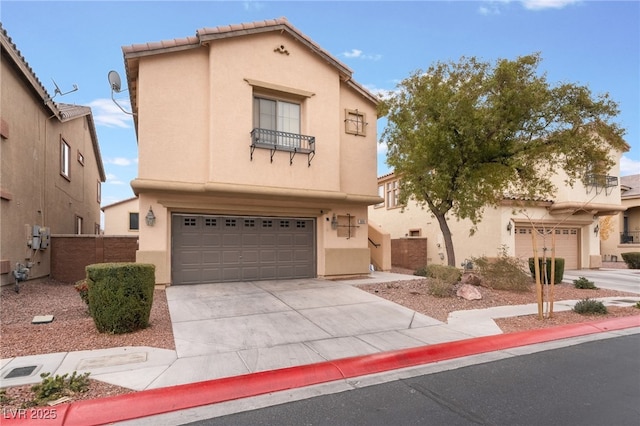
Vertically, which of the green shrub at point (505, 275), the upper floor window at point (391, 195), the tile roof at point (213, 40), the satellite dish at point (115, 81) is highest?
the tile roof at point (213, 40)

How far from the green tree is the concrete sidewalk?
412cm

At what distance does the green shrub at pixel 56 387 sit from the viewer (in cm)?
427

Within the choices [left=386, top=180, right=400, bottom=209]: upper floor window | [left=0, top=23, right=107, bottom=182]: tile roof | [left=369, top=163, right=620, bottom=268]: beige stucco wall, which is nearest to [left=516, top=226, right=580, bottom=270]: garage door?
[left=369, top=163, right=620, bottom=268]: beige stucco wall

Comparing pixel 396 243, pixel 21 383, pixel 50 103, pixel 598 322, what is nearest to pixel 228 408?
pixel 21 383

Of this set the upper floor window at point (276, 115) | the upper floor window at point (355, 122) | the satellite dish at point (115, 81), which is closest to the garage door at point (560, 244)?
the upper floor window at point (355, 122)

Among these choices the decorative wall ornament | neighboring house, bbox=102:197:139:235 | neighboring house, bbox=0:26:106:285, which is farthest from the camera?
neighboring house, bbox=102:197:139:235

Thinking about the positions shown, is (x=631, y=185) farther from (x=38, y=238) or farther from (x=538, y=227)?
(x=38, y=238)

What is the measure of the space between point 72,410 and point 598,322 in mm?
9997

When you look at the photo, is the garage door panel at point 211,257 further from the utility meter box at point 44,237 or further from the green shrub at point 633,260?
the green shrub at point 633,260

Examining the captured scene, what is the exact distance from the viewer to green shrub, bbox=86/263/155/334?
657 centimetres

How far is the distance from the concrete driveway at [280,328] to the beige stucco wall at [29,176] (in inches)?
181

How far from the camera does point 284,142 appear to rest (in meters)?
12.6

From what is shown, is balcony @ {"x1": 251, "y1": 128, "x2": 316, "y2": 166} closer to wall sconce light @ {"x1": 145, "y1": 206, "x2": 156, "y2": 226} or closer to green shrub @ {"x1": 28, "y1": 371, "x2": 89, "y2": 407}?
wall sconce light @ {"x1": 145, "y1": 206, "x2": 156, "y2": 226}

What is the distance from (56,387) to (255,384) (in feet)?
7.60
